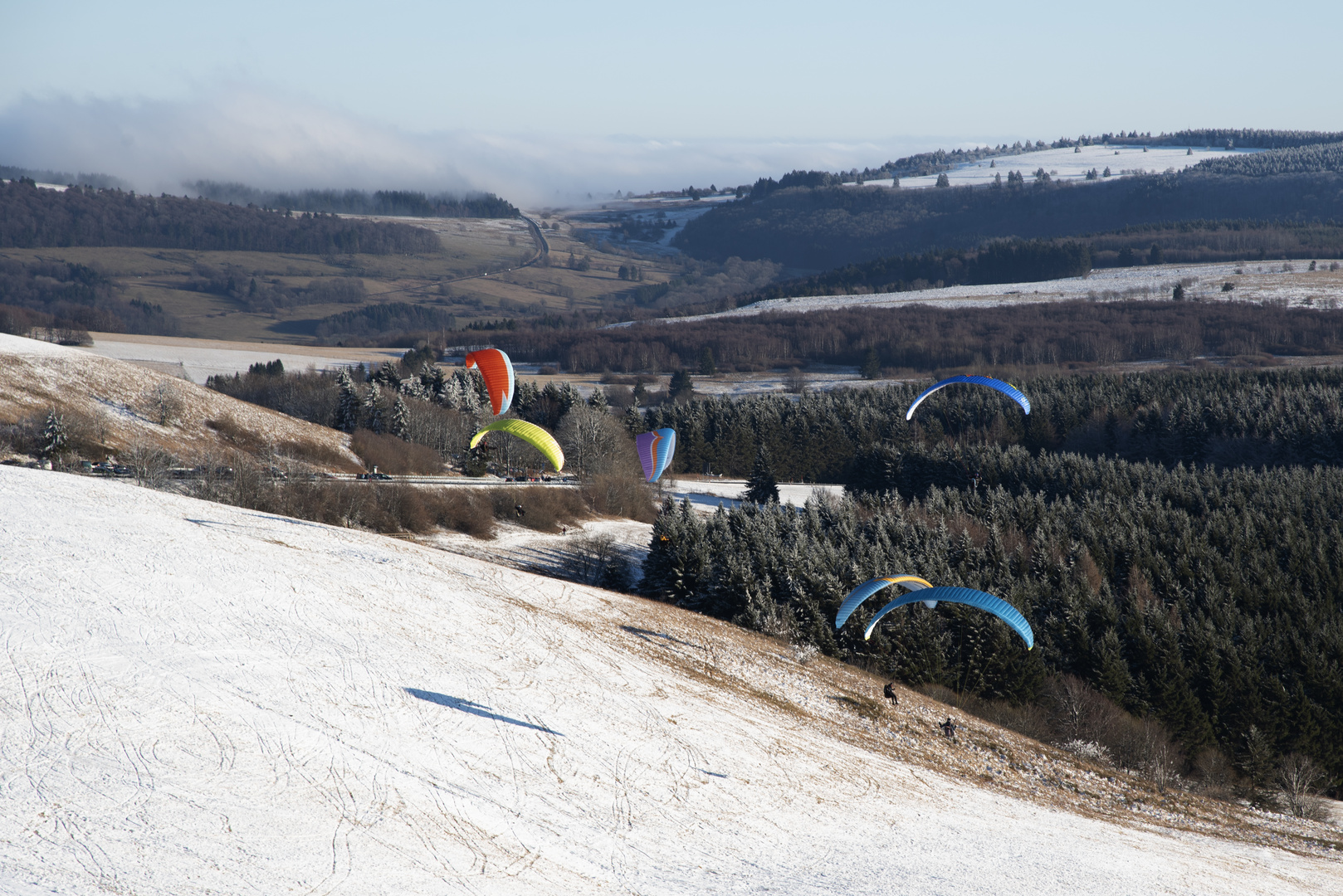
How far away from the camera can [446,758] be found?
24.1 meters

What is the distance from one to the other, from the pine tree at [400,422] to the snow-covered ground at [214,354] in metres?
57.2

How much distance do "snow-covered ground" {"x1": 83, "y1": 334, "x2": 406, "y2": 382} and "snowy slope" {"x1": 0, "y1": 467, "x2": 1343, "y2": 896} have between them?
112420mm

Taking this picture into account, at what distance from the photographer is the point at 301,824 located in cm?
1975

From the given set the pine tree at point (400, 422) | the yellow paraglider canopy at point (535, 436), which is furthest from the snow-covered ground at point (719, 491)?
the yellow paraglider canopy at point (535, 436)

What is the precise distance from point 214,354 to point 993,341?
134671 millimetres

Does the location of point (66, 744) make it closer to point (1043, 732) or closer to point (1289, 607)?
point (1043, 732)

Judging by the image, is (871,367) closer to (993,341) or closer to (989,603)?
(993,341)

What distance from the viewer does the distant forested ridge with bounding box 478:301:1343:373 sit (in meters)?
171

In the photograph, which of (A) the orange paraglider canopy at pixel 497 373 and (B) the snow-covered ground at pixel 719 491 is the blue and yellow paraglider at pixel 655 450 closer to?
(A) the orange paraglider canopy at pixel 497 373

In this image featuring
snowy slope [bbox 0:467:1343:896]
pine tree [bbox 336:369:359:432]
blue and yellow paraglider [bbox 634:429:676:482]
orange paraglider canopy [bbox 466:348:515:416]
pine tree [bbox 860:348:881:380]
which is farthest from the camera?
pine tree [bbox 860:348:881:380]

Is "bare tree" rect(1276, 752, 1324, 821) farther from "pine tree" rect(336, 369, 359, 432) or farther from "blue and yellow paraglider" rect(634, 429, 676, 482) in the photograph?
"pine tree" rect(336, 369, 359, 432)

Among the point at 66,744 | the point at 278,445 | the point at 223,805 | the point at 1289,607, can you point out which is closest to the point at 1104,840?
the point at 223,805

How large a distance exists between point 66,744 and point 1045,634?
4035 cm

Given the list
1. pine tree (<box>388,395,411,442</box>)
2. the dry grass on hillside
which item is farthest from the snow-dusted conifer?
the dry grass on hillside
